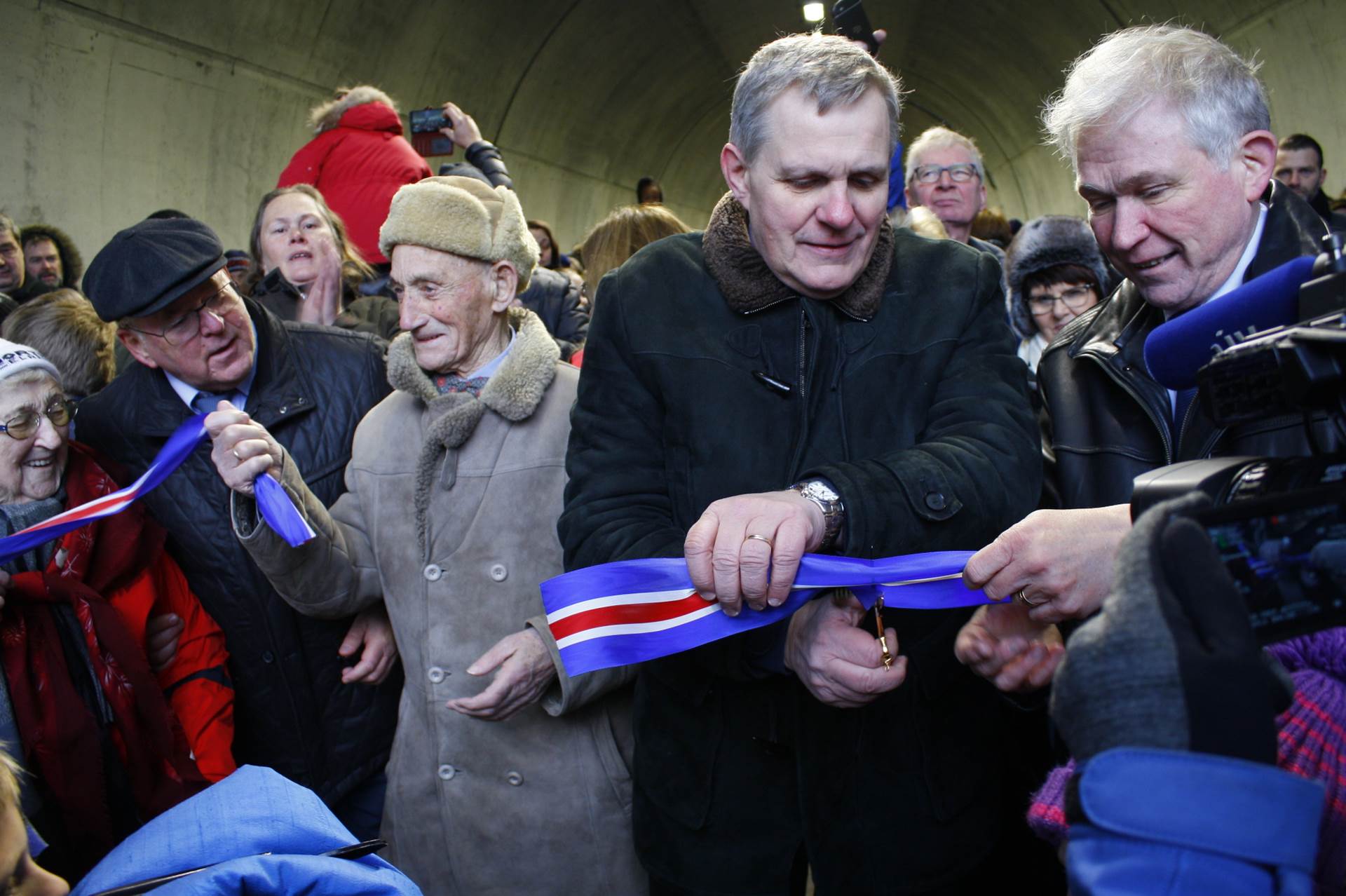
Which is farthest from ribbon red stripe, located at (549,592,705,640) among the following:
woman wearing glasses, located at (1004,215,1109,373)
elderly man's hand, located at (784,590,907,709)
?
woman wearing glasses, located at (1004,215,1109,373)

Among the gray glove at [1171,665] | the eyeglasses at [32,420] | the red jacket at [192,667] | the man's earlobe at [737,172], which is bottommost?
the red jacket at [192,667]

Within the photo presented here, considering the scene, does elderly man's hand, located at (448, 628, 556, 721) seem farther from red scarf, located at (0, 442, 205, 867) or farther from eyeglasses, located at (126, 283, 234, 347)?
eyeglasses, located at (126, 283, 234, 347)

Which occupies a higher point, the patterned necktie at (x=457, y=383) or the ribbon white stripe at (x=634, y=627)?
the patterned necktie at (x=457, y=383)

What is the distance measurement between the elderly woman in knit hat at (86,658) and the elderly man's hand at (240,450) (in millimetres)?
460

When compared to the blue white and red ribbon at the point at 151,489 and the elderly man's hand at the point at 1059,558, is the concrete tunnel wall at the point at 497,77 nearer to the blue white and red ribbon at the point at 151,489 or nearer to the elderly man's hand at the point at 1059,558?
the elderly man's hand at the point at 1059,558

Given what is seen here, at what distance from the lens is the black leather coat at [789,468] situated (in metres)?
2.12

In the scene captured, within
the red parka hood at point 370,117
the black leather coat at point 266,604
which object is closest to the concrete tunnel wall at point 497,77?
the red parka hood at point 370,117

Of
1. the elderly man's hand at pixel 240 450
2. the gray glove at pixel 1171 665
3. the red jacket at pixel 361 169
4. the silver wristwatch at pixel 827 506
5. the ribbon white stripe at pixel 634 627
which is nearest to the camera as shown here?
the gray glove at pixel 1171 665

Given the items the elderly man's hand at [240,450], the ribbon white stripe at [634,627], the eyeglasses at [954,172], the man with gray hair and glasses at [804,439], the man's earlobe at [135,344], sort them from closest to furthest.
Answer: the ribbon white stripe at [634,627]
the man with gray hair and glasses at [804,439]
the elderly man's hand at [240,450]
the man's earlobe at [135,344]
the eyeglasses at [954,172]

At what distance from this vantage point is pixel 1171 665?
0.77 meters

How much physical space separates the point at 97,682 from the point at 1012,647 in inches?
88.2

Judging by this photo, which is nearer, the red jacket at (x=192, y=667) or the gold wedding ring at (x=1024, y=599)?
the gold wedding ring at (x=1024, y=599)

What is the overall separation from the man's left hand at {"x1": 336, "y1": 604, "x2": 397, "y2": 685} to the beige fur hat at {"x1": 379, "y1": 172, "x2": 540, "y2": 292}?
105 centimetres

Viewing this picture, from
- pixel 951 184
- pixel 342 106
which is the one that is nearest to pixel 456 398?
pixel 951 184
